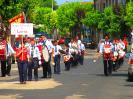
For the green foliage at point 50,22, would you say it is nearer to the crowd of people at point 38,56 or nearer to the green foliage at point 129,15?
the green foliage at point 129,15

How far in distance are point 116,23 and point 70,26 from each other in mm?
32585

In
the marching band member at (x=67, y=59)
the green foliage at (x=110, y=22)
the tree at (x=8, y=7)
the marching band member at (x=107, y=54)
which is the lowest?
the marching band member at (x=67, y=59)

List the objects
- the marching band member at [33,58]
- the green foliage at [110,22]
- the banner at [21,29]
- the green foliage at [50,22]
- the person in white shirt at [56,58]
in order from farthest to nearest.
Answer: the green foliage at [50,22] → the green foliage at [110,22] → the person in white shirt at [56,58] → the banner at [21,29] → the marching band member at [33,58]

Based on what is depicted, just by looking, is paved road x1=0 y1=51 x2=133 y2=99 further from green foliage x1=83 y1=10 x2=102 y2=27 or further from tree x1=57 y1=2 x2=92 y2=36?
tree x1=57 y1=2 x2=92 y2=36

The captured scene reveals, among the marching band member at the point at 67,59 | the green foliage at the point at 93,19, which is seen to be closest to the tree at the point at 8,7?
the marching band member at the point at 67,59

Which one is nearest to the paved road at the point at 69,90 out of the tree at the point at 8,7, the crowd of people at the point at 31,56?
the crowd of people at the point at 31,56

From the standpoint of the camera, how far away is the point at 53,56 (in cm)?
3058

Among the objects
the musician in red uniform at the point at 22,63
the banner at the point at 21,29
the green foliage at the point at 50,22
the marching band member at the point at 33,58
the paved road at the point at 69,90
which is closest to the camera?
the paved road at the point at 69,90

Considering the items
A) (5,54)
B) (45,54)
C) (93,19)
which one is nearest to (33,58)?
(45,54)

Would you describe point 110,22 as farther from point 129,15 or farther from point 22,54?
point 22,54

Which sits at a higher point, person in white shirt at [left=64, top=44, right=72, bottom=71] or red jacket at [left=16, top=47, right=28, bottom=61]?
red jacket at [left=16, top=47, right=28, bottom=61]

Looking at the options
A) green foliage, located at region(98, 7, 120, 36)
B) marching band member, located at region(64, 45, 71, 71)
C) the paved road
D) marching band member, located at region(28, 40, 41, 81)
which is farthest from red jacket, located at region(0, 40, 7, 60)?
green foliage, located at region(98, 7, 120, 36)

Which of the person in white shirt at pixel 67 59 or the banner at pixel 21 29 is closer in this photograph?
the banner at pixel 21 29

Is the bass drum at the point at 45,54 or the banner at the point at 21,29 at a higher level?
the banner at the point at 21,29
